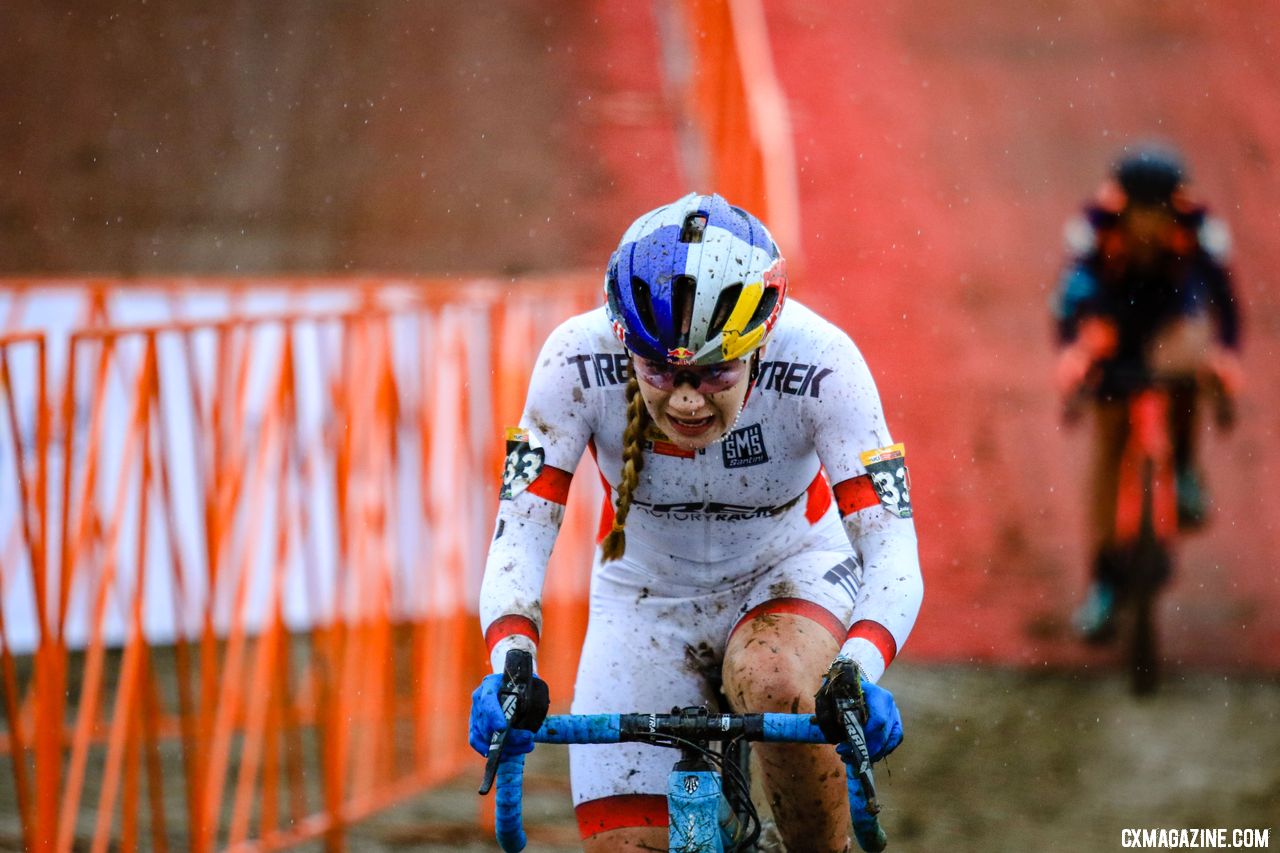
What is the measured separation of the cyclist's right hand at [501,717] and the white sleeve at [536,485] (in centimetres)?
41

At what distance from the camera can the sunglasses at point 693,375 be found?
12.0ft

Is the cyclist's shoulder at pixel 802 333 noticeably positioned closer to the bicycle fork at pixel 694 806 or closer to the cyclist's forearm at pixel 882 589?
the cyclist's forearm at pixel 882 589

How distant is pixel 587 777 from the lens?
13.0 feet

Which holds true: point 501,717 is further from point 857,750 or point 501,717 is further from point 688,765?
point 857,750

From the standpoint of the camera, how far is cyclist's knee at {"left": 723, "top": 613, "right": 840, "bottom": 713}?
3719mm

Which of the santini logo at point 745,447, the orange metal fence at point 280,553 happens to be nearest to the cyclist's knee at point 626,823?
the santini logo at point 745,447

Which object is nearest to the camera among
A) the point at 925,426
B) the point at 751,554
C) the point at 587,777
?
the point at 587,777

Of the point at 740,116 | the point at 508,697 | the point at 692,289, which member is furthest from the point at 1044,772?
the point at 740,116

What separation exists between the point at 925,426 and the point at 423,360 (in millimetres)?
5759

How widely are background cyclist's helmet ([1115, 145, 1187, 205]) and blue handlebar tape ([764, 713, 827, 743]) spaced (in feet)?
18.2

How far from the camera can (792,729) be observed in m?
3.26

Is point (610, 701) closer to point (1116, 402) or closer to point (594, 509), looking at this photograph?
point (594, 509)

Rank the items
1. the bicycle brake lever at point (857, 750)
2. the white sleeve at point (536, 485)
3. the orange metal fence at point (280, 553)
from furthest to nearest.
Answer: the orange metal fence at point (280, 553) < the white sleeve at point (536, 485) < the bicycle brake lever at point (857, 750)

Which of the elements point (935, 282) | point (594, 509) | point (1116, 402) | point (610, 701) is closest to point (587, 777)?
point (610, 701)
